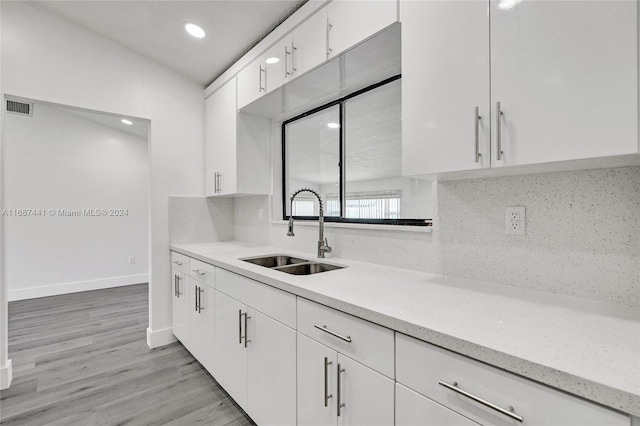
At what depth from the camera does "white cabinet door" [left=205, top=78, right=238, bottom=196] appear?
2566mm

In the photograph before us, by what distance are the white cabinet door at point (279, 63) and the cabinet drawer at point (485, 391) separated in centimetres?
167

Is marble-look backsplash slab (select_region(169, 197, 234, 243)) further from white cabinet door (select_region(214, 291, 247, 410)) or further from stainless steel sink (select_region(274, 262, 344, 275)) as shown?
stainless steel sink (select_region(274, 262, 344, 275))

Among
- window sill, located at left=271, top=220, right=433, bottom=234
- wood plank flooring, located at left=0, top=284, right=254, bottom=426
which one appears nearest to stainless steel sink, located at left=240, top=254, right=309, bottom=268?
window sill, located at left=271, top=220, right=433, bottom=234

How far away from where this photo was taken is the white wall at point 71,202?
418cm

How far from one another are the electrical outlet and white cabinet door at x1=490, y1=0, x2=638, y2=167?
35 centimetres

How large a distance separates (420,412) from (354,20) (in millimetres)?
1595

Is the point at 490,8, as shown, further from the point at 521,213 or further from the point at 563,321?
the point at 563,321

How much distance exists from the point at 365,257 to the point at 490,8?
1.29 m

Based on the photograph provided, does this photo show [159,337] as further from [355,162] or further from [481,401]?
[481,401]

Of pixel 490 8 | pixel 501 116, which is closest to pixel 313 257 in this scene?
pixel 501 116

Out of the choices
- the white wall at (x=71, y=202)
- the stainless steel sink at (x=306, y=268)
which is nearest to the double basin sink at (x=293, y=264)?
the stainless steel sink at (x=306, y=268)

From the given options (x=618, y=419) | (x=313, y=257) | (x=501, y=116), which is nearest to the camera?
(x=618, y=419)

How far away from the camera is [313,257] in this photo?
2.11m

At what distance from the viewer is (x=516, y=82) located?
938mm
